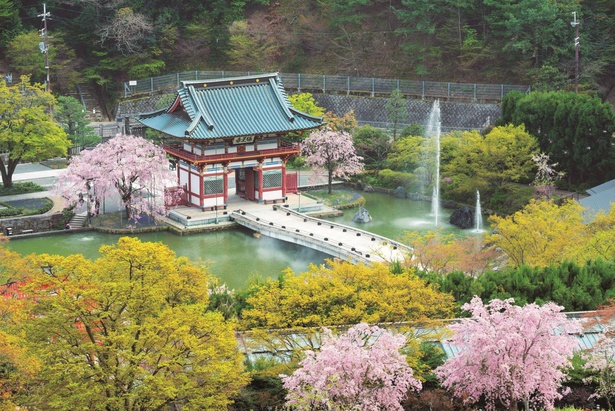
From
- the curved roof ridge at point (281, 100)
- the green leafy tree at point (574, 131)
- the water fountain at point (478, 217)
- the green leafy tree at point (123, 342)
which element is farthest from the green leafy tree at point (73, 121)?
the green leafy tree at point (123, 342)

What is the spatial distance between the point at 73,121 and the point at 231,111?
10041 millimetres

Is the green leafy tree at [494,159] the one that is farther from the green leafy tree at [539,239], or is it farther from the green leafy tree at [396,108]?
the green leafy tree at [539,239]

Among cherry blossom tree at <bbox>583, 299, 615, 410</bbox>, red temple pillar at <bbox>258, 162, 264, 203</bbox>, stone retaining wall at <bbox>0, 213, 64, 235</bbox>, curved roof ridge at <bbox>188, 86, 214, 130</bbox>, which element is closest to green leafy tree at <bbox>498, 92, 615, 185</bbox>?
red temple pillar at <bbox>258, 162, 264, 203</bbox>

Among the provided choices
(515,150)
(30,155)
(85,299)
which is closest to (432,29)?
(515,150)

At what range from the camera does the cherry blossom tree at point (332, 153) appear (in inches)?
2114

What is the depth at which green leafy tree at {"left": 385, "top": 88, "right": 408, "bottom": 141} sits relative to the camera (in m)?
58.7

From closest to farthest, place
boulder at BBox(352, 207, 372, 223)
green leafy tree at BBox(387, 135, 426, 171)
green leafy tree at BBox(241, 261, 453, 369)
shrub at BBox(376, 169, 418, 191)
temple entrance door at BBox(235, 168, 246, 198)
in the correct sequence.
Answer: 1. green leafy tree at BBox(241, 261, 453, 369)
2. boulder at BBox(352, 207, 372, 223)
3. temple entrance door at BBox(235, 168, 246, 198)
4. shrub at BBox(376, 169, 418, 191)
5. green leafy tree at BBox(387, 135, 426, 171)

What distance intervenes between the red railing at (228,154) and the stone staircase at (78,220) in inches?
191

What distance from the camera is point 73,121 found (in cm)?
5750

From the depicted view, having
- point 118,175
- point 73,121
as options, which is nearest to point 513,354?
point 118,175

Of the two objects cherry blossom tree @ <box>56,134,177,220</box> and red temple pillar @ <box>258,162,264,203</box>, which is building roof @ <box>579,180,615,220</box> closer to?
red temple pillar @ <box>258,162,264,203</box>

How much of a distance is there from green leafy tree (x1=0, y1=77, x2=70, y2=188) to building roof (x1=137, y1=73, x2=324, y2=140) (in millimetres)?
4333

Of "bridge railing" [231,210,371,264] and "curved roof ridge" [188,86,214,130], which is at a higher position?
"curved roof ridge" [188,86,214,130]

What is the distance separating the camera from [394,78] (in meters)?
67.0
